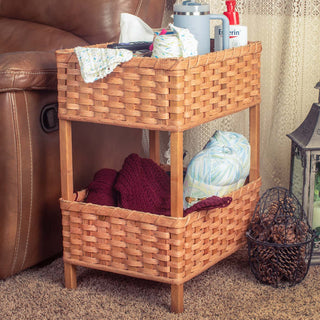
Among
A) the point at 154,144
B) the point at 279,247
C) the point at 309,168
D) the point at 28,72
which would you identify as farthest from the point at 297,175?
the point at 28,72

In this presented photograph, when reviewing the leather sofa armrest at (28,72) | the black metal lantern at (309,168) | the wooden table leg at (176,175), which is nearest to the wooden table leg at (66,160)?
the leather sofa armrest at (28,72)

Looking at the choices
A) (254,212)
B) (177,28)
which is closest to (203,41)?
Result: (177,28)

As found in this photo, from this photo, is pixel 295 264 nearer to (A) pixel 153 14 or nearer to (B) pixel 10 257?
(B) pixel 10 257

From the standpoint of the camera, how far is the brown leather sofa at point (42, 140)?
143 centimetres

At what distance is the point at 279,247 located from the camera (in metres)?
1.47

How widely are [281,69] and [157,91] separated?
0.85 meters

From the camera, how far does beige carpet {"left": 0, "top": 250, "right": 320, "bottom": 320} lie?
1.38 m

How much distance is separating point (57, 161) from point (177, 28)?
51 cm

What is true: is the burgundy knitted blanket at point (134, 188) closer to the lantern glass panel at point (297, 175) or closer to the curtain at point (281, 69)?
the lantern glass panel at point (297, 175)

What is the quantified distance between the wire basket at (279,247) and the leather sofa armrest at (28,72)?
2.10 ft

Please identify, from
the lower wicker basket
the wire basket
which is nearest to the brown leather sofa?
the lower wicker basket

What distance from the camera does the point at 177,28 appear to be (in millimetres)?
1285

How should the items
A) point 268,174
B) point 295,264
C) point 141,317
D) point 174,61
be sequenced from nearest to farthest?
point 174,61, point 141,317, point 295,264, point 268,174

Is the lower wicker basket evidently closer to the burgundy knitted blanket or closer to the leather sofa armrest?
the burgundy knitted blanket
